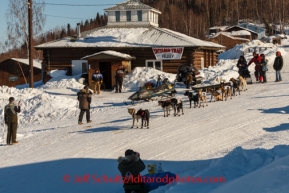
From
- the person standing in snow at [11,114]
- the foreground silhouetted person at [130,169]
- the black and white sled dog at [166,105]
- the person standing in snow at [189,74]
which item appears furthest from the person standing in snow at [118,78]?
the foreground silhouetted person at [130,169]

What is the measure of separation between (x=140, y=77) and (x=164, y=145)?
Answer: 15.1m

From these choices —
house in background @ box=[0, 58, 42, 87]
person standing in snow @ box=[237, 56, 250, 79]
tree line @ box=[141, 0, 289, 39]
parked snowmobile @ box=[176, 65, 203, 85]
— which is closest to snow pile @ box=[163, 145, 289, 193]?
person standing in snow @ box=[237, 56, 250, 79]

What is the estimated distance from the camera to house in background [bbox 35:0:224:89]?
29.8 metres

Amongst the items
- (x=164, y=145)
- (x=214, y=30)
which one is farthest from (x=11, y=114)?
(x=214, y=30)

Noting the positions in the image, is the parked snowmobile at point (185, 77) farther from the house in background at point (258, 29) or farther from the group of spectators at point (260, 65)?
the house in background at point (258, 29)

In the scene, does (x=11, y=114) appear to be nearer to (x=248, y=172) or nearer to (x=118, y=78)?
(x=248, y=172)

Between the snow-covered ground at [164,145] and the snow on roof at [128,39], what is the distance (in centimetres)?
983

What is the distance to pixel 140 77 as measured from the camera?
2791 centimetres

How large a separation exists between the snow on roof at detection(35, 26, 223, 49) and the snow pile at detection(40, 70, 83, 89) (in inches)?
86.2

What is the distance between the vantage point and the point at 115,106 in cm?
2125

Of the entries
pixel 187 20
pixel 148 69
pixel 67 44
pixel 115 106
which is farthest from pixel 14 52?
pixel 115 106

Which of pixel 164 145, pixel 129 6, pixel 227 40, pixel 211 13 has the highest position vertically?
pixel 211 13

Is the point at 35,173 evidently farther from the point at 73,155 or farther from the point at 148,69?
the point at 148,69

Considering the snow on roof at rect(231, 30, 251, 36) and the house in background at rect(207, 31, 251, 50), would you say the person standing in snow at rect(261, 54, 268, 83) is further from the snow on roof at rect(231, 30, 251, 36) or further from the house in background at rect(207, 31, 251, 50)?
the snow on roof at rect(231, 30, 251, 36)
